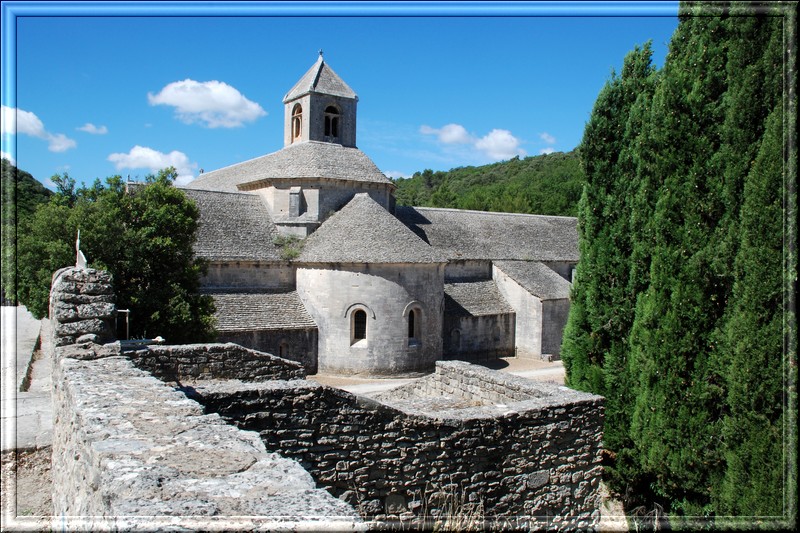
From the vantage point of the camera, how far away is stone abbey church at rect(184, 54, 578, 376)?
23.2 meters

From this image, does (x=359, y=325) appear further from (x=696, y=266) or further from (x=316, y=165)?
(x=696, y=266)

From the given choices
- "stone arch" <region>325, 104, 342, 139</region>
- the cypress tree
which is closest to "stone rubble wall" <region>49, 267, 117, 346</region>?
the cypress tree

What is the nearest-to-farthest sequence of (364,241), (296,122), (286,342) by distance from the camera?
1. (286,342)
2. (364,241)
3. (296,122)

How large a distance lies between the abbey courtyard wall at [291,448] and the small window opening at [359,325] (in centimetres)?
1286

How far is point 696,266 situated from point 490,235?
2340 centimetres

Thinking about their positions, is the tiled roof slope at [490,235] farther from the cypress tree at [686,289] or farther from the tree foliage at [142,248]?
the cypress tree at [686,289]

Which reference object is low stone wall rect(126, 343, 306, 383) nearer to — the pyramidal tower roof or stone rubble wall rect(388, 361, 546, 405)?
stone rubble wall rect(388, 361, 546, 405)

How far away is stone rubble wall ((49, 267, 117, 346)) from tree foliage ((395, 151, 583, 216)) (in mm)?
8971

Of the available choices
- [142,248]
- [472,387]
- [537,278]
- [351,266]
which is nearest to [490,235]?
[537,278]

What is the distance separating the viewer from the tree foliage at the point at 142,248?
16828 millimetres

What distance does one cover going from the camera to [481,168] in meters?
109

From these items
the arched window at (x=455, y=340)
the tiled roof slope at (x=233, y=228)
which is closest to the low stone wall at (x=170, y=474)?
the tiled roof slope at (x=233, y=228)

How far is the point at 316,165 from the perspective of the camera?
2709 cm

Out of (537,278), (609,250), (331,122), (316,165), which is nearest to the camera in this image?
(609,250)
